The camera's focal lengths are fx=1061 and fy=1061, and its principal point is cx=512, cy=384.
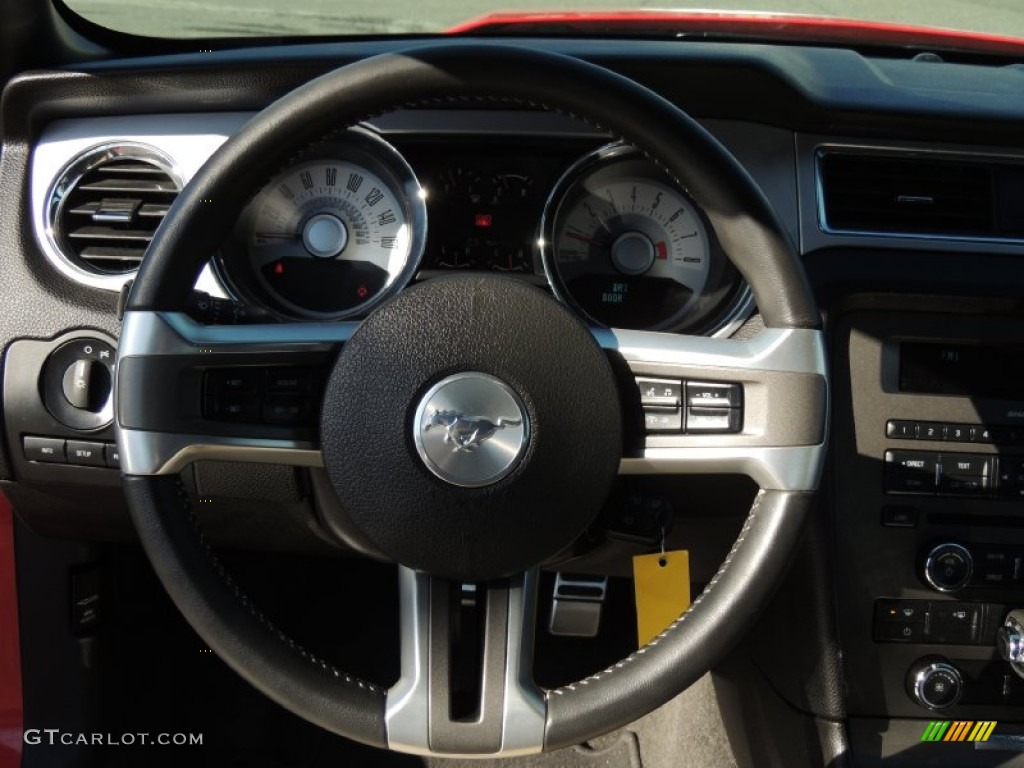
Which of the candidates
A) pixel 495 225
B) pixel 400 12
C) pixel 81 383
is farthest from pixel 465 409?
pixel 400 12

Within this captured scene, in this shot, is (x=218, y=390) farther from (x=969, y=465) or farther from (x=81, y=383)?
(x=969, y=465)

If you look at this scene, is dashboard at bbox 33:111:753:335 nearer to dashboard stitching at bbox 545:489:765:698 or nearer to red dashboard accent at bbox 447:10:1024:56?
dashboard stitching at bbox 545:489:765:698

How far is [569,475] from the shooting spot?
3.76ft

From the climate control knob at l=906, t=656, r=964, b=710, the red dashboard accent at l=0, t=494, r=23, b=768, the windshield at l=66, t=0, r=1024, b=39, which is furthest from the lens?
the windshield at l=66, t=0, r=1024, b=39

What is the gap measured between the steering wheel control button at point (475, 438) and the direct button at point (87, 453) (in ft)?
2.01

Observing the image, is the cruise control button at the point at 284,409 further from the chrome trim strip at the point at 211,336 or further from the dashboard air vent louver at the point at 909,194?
the dashboard air vent louver at the point at 909,194

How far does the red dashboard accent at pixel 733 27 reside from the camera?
6.14ft

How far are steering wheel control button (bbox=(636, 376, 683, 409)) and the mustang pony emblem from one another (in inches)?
6.8

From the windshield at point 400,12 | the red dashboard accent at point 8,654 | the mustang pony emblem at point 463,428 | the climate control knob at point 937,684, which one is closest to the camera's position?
the mustang pony emblem at point 463,428

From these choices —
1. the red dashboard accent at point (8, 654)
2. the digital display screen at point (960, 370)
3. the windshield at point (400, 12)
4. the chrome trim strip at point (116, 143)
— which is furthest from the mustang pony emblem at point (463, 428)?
the windshield at point (400, 12)

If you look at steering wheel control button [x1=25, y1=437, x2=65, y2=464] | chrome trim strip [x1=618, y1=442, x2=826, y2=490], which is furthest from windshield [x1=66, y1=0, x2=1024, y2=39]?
chrome trim strip [x1=618, y1=442, x2=826, y2=490]

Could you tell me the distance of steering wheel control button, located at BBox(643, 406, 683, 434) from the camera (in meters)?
1.18

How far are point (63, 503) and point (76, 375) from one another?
0.27 meters

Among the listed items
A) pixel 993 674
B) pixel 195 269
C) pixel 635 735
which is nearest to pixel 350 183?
pixel 195 269
